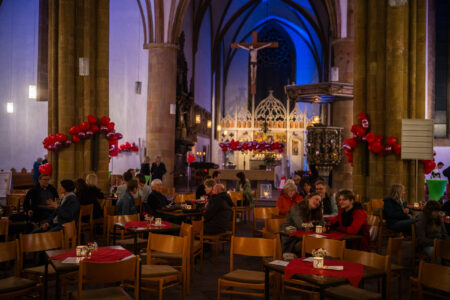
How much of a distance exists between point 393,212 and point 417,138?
99.0 inches

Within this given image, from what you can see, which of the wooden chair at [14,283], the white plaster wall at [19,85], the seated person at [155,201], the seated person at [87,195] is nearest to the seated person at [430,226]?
the seated person at [155,201]

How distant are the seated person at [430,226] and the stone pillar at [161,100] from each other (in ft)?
39.9

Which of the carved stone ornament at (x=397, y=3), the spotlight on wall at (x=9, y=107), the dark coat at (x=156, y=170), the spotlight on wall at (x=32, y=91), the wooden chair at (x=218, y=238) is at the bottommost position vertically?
the wooden chair at (x=218, y=238)

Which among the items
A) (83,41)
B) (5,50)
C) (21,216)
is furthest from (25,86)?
(21,216)

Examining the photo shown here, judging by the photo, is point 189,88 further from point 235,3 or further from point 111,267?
point 111,267

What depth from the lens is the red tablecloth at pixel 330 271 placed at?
12.4ft

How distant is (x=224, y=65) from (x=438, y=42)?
1678cm

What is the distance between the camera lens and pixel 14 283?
4.26m

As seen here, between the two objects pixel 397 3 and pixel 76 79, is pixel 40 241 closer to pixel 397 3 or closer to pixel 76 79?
pixel 76 79

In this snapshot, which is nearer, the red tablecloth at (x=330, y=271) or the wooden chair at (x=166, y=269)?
the red tablecloth at (x=330, y=271)

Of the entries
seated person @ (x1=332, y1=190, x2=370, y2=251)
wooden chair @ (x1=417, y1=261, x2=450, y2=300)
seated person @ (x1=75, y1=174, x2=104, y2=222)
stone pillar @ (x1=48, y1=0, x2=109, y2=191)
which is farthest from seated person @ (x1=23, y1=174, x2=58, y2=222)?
wooden chair @ (x1=417, y1=261, x2=450, y2=300)

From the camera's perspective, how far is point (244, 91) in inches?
1319

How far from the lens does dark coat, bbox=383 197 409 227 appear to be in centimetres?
740

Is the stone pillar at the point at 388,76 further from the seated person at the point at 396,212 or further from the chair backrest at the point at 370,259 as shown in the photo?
the chair backrest at the point at 370,259
